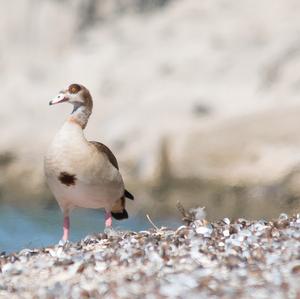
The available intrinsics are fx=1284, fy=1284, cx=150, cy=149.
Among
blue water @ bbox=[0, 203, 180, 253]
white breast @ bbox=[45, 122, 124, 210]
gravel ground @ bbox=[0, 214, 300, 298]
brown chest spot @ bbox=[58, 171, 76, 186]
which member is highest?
blue water @ bbox=[0, 203, 180, 253]

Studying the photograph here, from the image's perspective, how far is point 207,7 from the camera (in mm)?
28516

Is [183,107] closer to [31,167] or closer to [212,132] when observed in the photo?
[212,132]

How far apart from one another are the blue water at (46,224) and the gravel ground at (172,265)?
14.2ft

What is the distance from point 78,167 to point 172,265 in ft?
10.2

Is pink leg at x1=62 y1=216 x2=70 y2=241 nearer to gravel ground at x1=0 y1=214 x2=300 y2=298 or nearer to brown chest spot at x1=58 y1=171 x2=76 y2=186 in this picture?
brown chest spot at x1=58 y1=171 x2=76 y2=186

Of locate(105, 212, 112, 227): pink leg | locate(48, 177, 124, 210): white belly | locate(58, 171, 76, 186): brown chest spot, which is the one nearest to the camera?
locate(58, 171, 76, 186): brown chest spot

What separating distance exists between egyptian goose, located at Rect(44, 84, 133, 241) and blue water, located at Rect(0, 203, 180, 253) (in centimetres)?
191

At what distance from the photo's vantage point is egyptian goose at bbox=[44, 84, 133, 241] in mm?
11555

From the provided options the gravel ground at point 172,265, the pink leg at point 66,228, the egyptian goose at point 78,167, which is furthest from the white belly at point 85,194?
the gravel ground at point 172,265

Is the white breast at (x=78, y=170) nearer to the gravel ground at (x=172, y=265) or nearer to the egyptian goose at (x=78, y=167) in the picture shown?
the egyptian goose at (x=78, y=167)

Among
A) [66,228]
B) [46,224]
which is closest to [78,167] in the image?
[66,228]

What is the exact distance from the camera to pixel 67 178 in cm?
1157

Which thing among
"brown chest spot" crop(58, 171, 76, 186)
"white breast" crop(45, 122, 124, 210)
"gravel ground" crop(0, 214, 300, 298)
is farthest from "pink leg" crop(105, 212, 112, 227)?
"gravel ground" crop(0, 214, 300, 298)

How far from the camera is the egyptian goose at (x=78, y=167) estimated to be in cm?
1155
